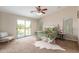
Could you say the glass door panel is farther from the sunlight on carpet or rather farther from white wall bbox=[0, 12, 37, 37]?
the sunlight on carpet

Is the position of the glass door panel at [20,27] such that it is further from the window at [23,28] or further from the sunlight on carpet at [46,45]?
the sunlight on carpet at [46,45]

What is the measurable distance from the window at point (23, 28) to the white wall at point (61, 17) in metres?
0.54

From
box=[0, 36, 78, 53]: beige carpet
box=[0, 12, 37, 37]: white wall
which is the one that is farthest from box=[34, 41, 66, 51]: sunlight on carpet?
box=[0, 12, 37, 37]: white wall

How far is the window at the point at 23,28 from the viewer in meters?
2.80

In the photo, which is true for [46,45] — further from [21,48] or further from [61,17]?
[61,17]

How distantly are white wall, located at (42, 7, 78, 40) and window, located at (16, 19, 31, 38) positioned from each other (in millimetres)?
542

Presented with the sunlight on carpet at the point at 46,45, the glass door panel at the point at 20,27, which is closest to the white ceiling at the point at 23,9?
the glass door panel at the point at 20,27

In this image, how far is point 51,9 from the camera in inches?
106

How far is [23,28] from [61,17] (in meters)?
1.30

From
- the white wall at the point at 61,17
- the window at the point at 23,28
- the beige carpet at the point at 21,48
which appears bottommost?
the beige carpet at the point at 21,48

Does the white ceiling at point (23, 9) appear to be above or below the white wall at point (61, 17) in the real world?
above

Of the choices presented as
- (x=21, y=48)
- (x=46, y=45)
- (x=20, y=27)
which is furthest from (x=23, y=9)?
(x=46, y=45)

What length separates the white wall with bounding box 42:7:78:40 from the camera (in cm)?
266

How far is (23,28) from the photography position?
2.91 metres
